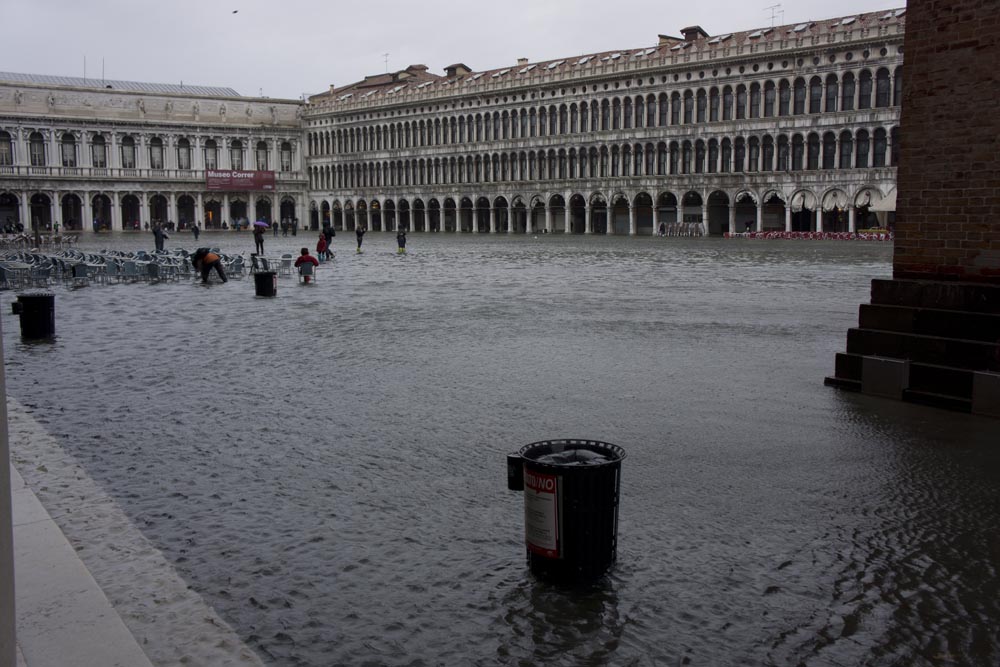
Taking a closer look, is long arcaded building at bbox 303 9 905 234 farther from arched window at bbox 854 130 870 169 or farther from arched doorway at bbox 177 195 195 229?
arched doorway at bbox 177 195 195 229

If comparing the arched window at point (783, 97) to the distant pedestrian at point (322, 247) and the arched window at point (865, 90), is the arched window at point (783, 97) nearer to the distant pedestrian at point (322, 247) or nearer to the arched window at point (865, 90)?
the arched window at point (865, 90)

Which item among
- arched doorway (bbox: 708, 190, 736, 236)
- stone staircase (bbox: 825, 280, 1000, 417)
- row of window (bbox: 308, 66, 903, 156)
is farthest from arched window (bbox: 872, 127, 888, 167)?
stone staircase (bbox: 825, 280, 1000, 417)

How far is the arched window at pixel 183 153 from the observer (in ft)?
293

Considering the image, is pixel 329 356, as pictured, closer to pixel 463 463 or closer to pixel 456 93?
pixel 463 463

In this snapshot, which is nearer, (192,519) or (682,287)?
(192,519)

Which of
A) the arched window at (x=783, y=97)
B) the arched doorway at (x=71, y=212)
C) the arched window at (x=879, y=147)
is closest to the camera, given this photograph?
the arched window at (x=879, y=147)

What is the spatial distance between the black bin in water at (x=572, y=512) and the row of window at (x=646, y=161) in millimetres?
60661

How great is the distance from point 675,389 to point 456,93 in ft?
260

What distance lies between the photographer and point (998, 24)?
Answer: 7.88 m

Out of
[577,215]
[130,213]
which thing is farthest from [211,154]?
[577,215]

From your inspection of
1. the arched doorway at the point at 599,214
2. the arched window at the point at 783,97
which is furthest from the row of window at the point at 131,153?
the arched window at the point at 783,97

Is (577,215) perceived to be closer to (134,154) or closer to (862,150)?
(862,150)

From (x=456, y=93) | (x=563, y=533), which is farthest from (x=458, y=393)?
(x=456, y=93)

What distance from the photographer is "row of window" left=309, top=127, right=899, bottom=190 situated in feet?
202
